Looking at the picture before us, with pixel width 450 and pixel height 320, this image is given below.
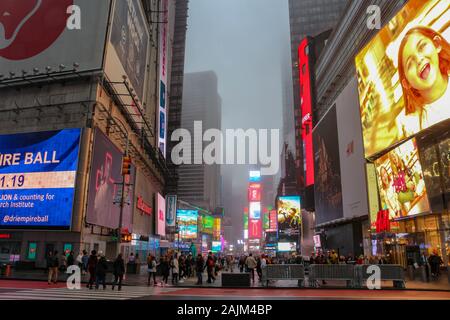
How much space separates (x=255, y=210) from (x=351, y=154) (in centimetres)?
12500

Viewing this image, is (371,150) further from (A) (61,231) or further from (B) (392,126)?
(A) (61,231)

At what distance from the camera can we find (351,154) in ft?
141

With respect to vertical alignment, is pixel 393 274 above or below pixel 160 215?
below

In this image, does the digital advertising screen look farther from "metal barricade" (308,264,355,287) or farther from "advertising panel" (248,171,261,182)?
"advertising panel" (248,171,261,182)

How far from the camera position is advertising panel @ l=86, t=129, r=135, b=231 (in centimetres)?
3306

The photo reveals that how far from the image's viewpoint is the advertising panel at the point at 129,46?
127 ft

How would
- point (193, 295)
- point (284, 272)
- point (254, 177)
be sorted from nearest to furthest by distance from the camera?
point (193, 295)
point (284, 272)
point (254, 177)

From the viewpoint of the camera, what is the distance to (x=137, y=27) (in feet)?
165

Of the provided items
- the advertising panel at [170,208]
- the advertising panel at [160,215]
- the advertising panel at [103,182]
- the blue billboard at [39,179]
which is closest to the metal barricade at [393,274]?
the advertising panel at [103,182]

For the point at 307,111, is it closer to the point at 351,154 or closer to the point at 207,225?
the point at 351,154

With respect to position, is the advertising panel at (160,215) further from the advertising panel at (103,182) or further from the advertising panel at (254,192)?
the advertising panel at (254,192)

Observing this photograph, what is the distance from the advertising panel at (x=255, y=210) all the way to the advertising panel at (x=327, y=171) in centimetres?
10542

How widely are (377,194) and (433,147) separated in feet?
38.3

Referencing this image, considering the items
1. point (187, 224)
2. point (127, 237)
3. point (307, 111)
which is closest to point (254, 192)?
Result: point (187, 224)
